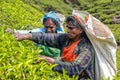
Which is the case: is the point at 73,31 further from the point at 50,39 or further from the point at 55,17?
the point at 55,17

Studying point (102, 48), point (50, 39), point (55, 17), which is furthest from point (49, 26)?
point (102, 48)

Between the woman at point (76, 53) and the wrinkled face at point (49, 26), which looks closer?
the woman at point (76, 53)

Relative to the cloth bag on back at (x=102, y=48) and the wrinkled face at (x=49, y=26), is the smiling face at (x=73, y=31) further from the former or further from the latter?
the wrinkled face at (x=49, y=26)

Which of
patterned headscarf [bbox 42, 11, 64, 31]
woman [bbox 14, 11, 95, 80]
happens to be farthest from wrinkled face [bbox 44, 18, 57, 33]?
woman [bbox 14, 11, 95, 80]

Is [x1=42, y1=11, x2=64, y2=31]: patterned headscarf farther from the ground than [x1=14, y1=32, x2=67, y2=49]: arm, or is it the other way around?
[x1=42, y1=11, x2=64, y2=31]: patterned headscarf

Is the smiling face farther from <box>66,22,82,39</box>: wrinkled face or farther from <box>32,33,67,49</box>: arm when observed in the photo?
<box>32,33,67,49</box>: arm

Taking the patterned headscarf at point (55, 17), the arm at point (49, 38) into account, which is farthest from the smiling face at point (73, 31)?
the patterned headscarf at point (55, 17)

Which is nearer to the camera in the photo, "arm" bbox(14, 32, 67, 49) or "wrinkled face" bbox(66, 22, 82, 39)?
"wrinkled face" bbox(66, 22, 82, 39)

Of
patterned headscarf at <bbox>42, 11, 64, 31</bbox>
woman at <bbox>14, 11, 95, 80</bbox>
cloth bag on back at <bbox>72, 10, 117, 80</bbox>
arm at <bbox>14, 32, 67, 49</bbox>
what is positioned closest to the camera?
woman at <bbox>14, 11, 95, 80</bbox>

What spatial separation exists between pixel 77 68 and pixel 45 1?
44397mm

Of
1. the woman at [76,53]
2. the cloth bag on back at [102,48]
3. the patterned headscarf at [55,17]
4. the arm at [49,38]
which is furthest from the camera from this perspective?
the patterned headscarf at [55,17]

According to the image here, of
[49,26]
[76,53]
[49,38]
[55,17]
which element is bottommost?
[76,53]

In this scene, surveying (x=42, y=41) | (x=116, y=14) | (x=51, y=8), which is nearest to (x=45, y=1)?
(x=51, y=8)

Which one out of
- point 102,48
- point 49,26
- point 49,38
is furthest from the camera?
point 49,26
